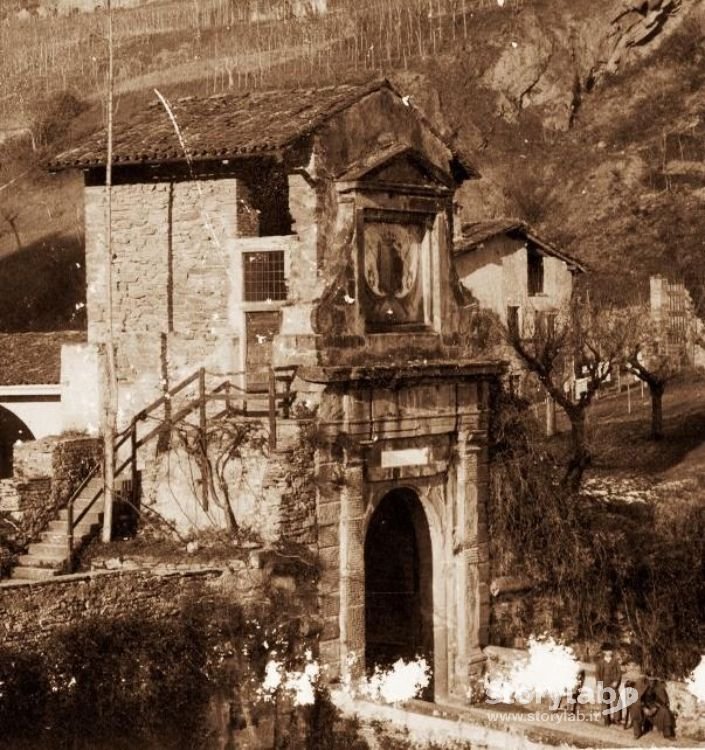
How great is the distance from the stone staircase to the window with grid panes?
3955 mm

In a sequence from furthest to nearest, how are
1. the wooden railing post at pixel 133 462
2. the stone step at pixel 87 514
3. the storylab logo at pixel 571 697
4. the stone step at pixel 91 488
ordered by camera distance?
the wooden railing post at pixel 133 462 < the stone step at pixel 91 488 < the stone step at pixel 87 514 < the storylab logo at pixel 571 697

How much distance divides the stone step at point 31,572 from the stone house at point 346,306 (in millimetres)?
3898

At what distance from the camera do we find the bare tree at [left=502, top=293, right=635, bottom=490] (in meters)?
34.0

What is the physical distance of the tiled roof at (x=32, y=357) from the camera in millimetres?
33531

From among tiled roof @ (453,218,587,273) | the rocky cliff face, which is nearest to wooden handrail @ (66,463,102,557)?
tiled roof @ (453,218,587,273)

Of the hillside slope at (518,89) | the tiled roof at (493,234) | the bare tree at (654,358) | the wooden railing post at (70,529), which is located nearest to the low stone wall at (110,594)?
the wooden railing post at (70,529)

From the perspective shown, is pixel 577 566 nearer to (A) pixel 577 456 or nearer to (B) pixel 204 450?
(A) pixel 577 456

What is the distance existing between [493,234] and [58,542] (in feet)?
64.4

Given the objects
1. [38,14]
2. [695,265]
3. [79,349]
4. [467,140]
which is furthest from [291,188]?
[467,140]

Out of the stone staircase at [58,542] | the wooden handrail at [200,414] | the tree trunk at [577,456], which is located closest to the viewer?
the stone staircase at [58,542]

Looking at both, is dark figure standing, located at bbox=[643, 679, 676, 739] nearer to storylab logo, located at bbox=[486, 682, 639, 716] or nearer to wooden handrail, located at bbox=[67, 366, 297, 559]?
storylab logo, located at bbox=[486, 682, 639, 716]

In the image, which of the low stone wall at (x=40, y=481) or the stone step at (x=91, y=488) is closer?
the low stone wall at (x=40, y=481)

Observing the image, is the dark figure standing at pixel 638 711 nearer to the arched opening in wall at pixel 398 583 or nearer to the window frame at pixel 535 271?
the arched opening in wall at pixel 398 583

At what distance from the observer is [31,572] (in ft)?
83.1
